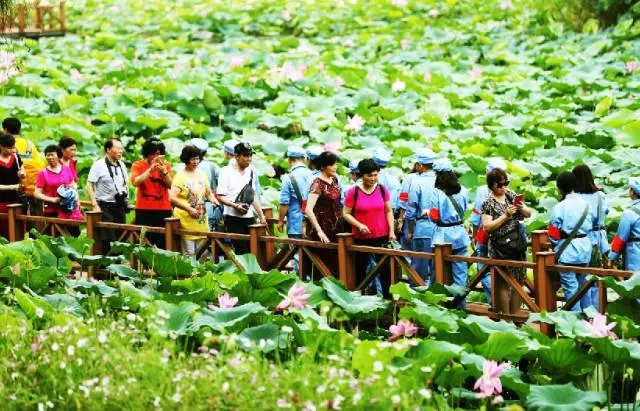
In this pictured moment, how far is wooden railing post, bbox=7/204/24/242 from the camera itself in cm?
1138

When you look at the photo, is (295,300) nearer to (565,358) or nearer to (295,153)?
(565,358)

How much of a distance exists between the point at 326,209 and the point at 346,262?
0.49 m

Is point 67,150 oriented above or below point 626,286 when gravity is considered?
above

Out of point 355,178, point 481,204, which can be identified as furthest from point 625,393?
point 355,178

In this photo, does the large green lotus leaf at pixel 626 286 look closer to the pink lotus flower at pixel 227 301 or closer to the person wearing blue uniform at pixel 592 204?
the person wearing blue uniform at pixel 592 204

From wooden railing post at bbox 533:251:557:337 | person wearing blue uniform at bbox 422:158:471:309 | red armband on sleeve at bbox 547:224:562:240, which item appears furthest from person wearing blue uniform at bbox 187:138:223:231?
wooden railing post at bbox 533:251:557:337

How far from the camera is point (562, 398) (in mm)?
6727

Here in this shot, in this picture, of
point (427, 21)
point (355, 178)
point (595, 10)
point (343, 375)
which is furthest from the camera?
point (427, 21)

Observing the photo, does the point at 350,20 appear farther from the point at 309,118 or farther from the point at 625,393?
the point at 625,393

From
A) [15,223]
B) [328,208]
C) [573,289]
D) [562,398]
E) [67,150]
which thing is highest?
[67,150]

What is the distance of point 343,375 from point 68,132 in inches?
412

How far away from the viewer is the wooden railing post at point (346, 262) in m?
9.41

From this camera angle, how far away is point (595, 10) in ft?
68.8

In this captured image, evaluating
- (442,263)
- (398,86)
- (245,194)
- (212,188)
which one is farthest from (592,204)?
(398,86)
